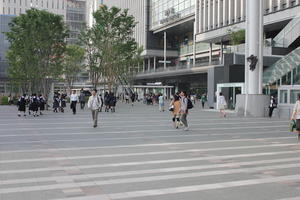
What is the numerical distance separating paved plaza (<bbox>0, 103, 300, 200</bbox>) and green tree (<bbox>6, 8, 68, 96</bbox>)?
63.6 ft

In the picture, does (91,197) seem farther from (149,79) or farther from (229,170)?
(149,79)

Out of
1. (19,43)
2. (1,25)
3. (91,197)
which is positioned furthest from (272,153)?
(1,25)

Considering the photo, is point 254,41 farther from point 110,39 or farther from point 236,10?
point 236,10

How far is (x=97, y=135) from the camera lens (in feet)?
44.3

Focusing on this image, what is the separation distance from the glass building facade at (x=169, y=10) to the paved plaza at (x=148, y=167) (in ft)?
179

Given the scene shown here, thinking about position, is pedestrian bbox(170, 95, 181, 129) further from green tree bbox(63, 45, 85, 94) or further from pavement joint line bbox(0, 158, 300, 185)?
green tree bbox(63, 45, 85, 94)

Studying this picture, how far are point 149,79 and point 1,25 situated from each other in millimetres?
33296

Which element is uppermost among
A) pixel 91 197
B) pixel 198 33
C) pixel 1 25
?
pixel 1 25

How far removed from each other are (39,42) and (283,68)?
720 inches

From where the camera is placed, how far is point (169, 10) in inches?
2805

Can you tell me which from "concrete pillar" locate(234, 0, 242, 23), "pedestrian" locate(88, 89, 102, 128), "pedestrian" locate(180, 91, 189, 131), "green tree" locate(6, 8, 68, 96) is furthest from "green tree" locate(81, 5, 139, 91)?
"pedestrian" locate(180, 91, 189, 131)

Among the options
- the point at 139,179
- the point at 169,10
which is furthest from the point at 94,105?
the point at 169,10

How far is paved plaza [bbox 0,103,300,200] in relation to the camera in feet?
19.7

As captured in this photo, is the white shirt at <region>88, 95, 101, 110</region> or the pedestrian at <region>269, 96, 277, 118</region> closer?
the white shirt at <region>88, 95, 101, 110</region>
